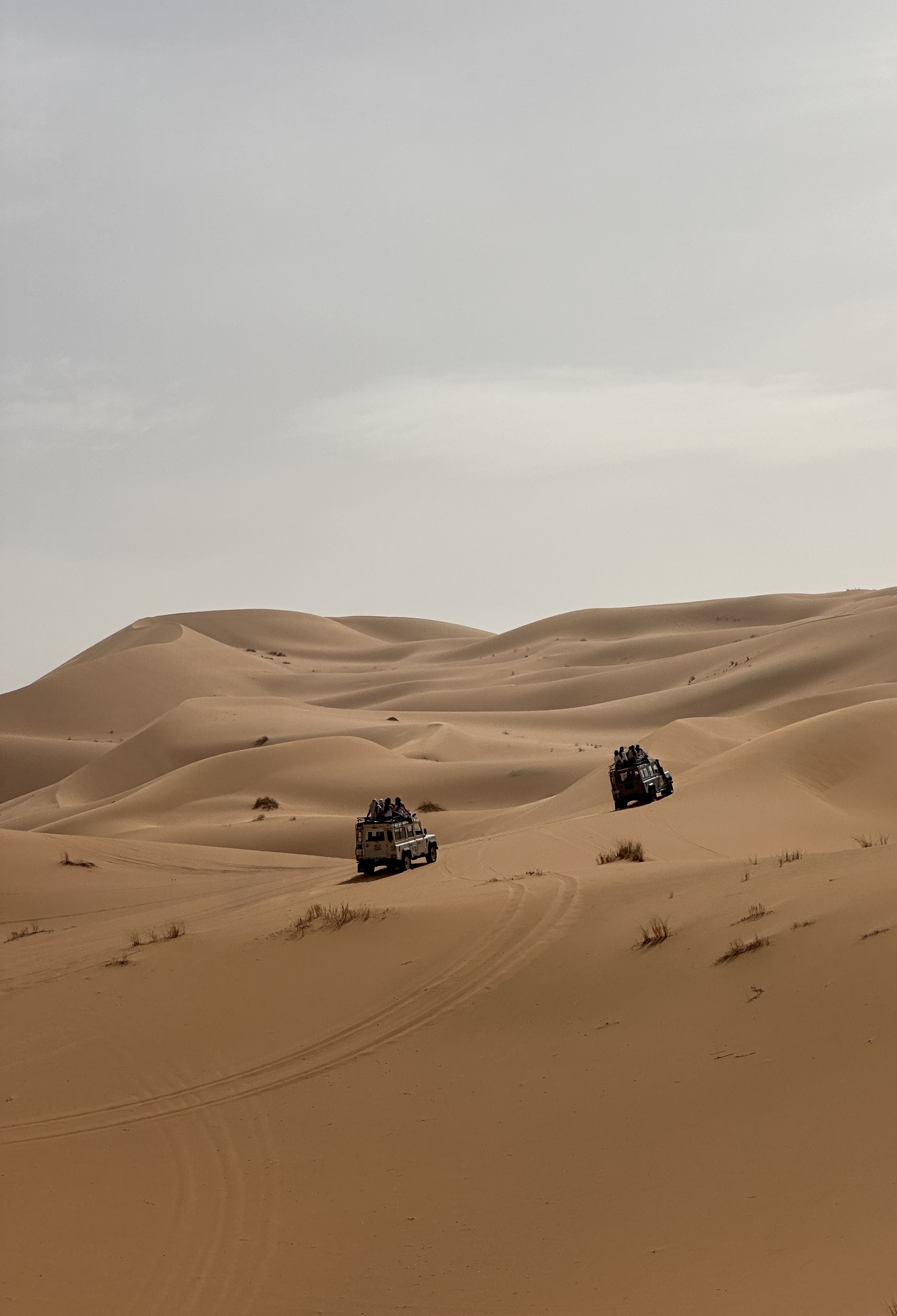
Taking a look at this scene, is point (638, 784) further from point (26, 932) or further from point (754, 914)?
point (754, 914)

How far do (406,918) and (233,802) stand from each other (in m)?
24.2

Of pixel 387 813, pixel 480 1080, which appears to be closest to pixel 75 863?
pixel 387 813

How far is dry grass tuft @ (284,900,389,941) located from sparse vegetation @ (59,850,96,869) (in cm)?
1070

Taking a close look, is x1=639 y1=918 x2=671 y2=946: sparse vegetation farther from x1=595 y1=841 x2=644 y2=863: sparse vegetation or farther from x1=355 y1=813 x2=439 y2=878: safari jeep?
x1=355 y1=813 x2=439 y2=878: safari jeep

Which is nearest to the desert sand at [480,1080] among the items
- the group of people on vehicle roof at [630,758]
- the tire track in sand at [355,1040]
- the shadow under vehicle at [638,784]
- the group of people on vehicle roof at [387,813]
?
the tire track in sand at [355,1040]

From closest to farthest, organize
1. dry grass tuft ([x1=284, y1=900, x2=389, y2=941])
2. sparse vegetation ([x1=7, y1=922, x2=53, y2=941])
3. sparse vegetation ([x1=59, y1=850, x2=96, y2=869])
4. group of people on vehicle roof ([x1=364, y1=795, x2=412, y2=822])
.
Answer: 1. dry grass tuft ([x1=284, y1=900, x2=389, y2=941])
2. sparse vegetation ([x1=7, y1=922, x2=53, y2=941])
3. group of people on vehicle roof ([x1=364, y1=795, x2=412, y2=822])
4. sparse vegetation ([x1=59, y1=850, x2=96, y2=869])

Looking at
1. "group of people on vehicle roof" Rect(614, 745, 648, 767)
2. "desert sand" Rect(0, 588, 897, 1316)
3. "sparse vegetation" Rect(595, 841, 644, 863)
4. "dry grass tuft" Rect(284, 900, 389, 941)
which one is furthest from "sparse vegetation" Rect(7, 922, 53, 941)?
"group of people on vehicle roof" Rect(614, 745, 648, 767)

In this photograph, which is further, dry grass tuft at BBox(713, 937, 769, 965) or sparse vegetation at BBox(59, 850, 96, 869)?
sparse vegetation at BBox(59, 850, 96, 869)

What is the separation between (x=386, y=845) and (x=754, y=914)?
8681 mm

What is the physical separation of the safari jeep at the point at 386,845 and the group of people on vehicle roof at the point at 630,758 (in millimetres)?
5574

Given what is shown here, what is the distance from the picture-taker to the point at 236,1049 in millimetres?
9406

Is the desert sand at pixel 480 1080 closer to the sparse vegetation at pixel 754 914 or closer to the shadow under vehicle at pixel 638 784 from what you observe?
the sparse vegetation at pixel 754 914

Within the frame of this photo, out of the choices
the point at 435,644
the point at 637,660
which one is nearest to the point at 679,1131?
the point at 637,660

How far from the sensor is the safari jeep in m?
17.1
